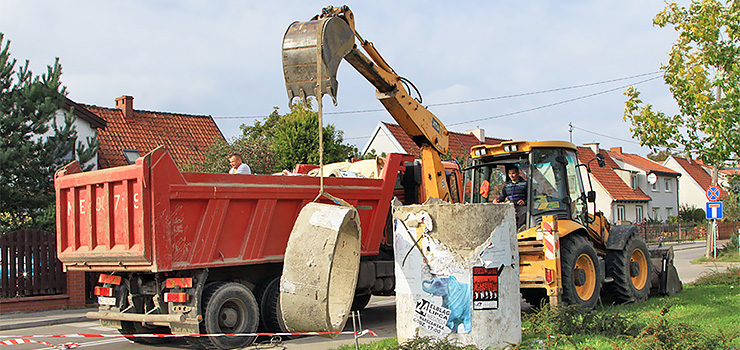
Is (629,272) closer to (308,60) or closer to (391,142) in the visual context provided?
(308,60)

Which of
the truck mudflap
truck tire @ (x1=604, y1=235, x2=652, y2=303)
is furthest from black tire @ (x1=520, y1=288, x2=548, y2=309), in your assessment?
the truck mudflap

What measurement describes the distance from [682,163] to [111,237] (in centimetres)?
6778

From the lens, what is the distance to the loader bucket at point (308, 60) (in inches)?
319

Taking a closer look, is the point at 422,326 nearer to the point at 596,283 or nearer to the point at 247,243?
the point at 247,243

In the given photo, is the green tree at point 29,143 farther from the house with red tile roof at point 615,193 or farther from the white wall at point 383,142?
the house with red tile roof at point 615,193

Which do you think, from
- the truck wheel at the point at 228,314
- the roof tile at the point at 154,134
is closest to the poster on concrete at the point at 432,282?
the truck wheel at the point at 228,314

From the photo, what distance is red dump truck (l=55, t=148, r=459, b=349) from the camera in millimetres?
7961

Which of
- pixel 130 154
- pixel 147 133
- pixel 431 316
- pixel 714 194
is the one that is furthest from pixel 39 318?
pixel 714 194

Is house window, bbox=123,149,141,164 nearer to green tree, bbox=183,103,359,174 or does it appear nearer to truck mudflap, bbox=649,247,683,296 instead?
green tree, bbox=183,103,359,174

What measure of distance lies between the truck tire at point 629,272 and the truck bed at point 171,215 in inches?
176

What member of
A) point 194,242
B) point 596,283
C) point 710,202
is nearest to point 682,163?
point 710,202

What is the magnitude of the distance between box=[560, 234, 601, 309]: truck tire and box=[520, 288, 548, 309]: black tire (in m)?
0.38

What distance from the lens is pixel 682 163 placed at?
66688mm

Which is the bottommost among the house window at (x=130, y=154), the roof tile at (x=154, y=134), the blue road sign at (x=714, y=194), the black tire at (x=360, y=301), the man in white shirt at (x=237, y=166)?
the black tire at (x=360, y=301)
